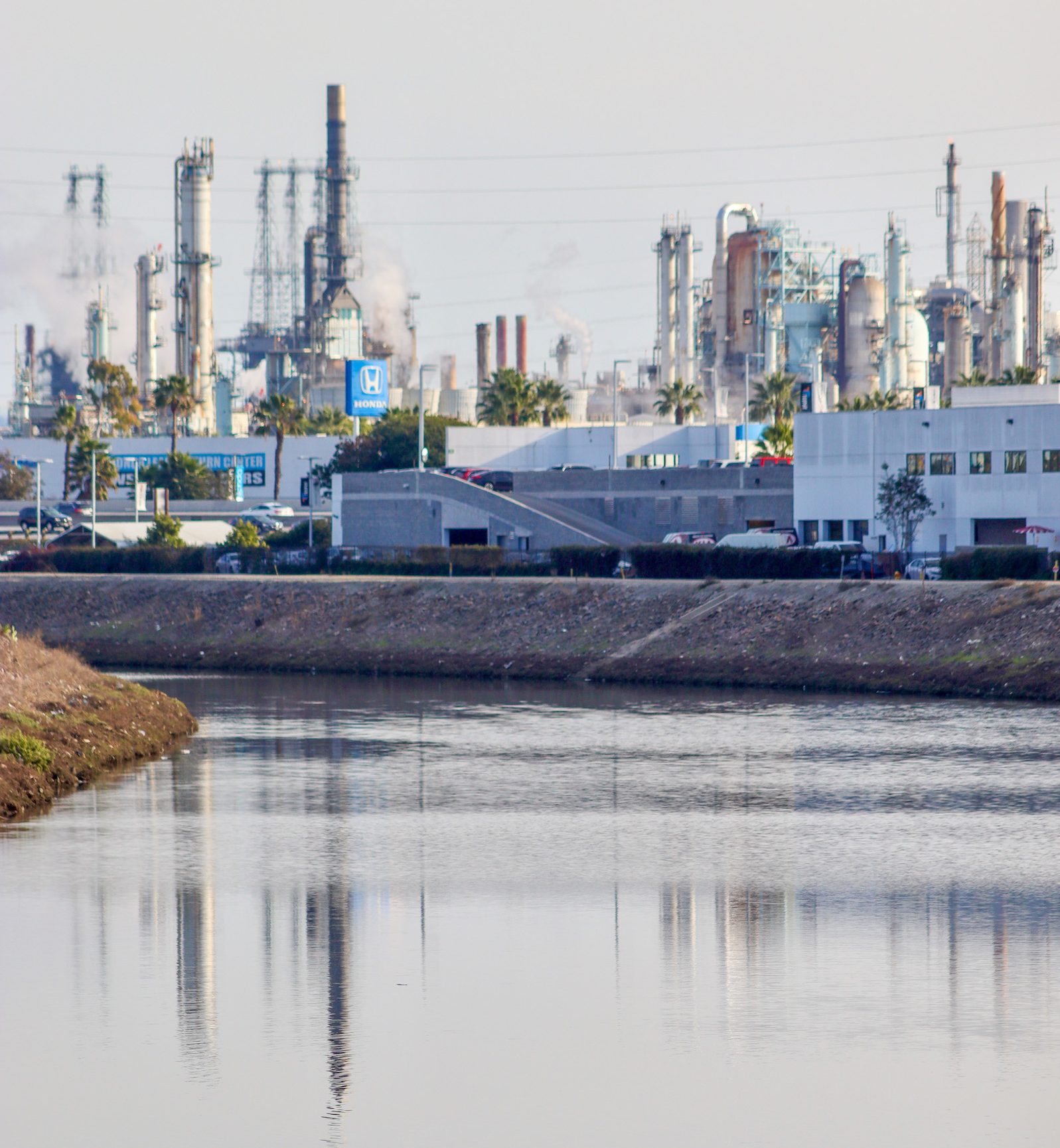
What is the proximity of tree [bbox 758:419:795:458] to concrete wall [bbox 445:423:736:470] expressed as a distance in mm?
4808

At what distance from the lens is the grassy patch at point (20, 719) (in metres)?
35.5

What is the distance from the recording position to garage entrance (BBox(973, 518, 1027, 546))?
273 ft

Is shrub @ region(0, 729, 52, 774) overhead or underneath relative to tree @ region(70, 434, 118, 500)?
underneath

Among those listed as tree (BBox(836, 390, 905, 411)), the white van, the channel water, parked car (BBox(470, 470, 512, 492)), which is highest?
tree (BBox(836, 390, 905, 411))

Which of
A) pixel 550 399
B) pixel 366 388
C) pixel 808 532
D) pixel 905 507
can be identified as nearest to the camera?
pixel 905 507

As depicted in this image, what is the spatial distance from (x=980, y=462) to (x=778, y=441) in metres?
30.0

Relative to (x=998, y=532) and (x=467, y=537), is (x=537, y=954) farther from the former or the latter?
(x=467, y=537)

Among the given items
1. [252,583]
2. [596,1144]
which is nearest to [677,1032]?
[596,1144]

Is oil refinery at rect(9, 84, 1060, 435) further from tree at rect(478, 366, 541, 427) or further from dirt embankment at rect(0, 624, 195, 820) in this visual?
dirt embankment at rect(0, 624, 195, 820)

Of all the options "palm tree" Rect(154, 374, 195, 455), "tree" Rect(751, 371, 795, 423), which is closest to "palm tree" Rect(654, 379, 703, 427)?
"tree" Rect(751, 371, 795, 423)

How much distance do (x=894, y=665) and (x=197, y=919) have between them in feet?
128

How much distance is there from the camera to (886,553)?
8131 cm

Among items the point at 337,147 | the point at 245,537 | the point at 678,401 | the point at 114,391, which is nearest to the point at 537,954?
the point at 245,537

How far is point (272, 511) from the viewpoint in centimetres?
13900
